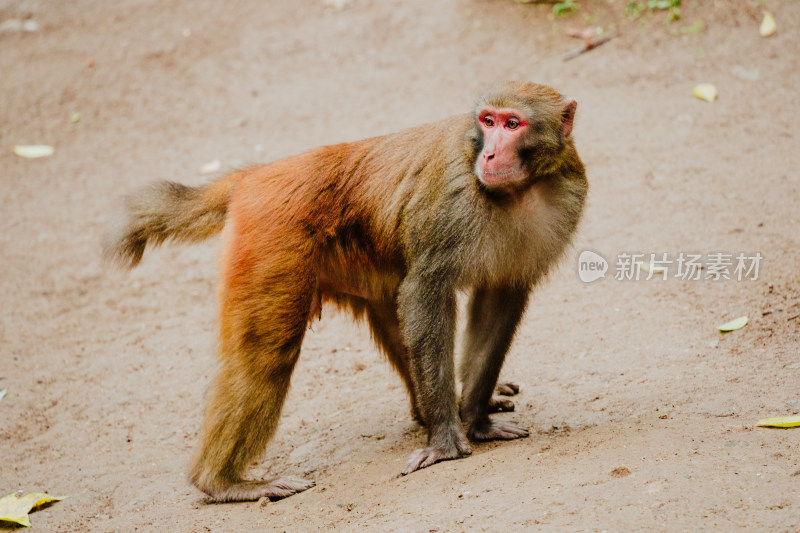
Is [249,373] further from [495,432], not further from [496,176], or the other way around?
[496,176]

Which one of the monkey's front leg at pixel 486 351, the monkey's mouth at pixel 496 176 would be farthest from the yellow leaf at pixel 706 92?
the monkey's mouth at pixel 496 176

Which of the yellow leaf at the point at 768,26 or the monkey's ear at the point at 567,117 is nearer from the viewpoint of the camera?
the monkey's ear at the point at 567,117

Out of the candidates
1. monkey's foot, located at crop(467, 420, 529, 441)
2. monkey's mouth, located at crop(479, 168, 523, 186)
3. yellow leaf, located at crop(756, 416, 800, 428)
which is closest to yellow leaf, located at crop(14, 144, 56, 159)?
monkey's foot, located at crop(467, 420, 529, 441)

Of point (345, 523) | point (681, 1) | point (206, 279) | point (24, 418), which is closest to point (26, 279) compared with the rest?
point (206, 279)

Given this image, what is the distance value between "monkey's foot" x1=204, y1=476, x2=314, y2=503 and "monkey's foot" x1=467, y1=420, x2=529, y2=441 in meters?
1.05

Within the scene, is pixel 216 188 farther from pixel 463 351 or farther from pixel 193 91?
pixel 193 91

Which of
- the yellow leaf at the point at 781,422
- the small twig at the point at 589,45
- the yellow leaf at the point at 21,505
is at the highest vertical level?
the small twig at the point at 589,45

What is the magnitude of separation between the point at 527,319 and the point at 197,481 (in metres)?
3.02

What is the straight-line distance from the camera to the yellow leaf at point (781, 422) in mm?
4332

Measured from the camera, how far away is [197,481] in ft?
16.6

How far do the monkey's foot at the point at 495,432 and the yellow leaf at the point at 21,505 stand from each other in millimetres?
2602

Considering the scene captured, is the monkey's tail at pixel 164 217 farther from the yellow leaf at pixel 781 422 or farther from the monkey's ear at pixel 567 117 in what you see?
the yellow leaf at pixel 781 422

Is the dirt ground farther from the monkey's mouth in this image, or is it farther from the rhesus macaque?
the monkey's mouth

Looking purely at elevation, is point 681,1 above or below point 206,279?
above
